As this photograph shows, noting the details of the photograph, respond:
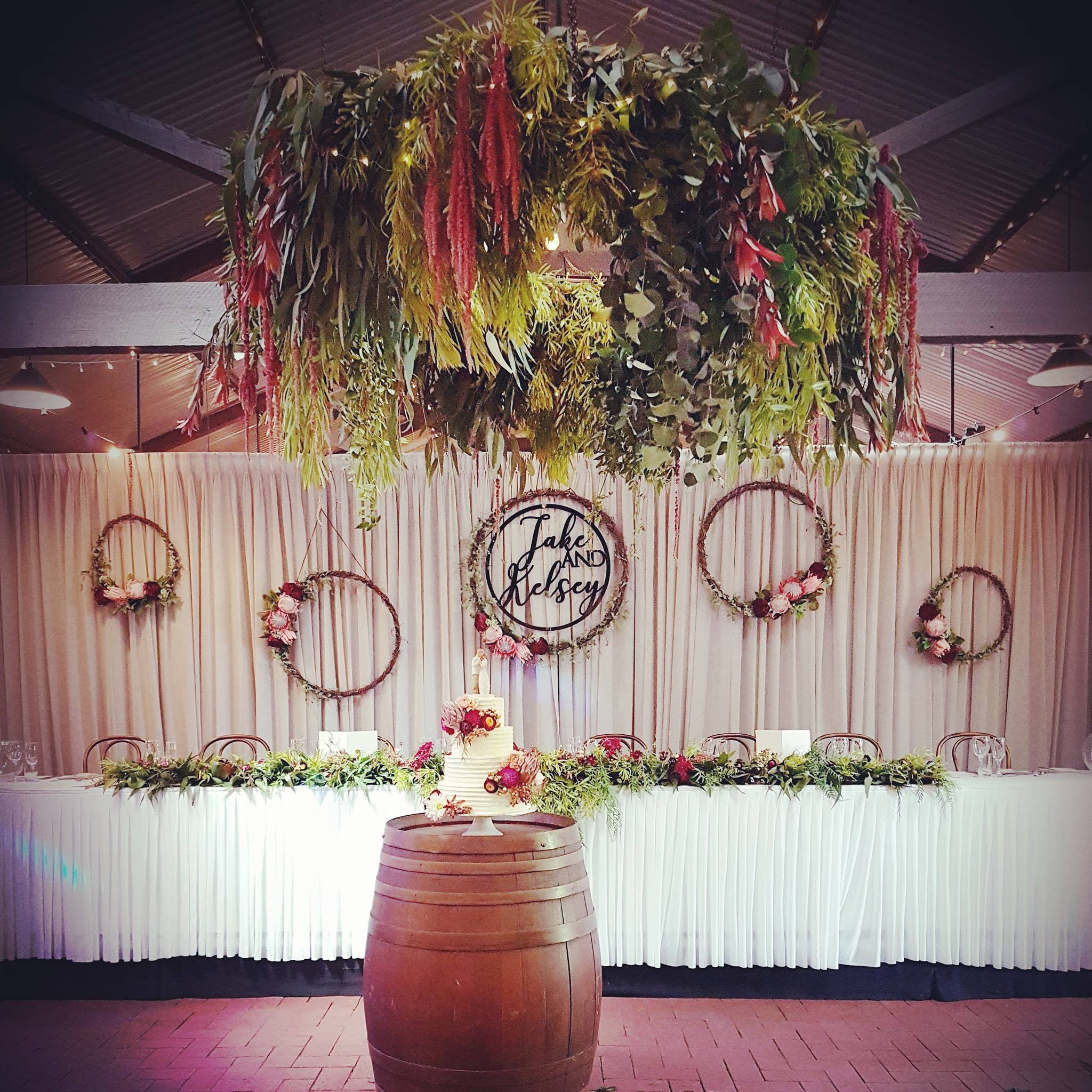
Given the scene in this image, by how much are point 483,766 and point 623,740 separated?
10.1ft

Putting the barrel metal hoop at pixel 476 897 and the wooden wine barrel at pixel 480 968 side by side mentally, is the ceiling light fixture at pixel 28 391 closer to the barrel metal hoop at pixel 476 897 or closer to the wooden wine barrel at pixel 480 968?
the wooden wine barrel at pixel 480 968

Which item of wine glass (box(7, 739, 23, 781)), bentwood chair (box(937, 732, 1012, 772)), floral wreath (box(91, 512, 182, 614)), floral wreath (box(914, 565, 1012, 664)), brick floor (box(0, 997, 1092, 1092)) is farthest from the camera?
floral wreath (box(91, 512, 182, 614))

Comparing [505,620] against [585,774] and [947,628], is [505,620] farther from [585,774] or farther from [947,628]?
[947,628]

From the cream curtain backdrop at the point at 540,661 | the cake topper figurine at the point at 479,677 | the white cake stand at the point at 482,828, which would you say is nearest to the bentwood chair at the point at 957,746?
the cream curtain backdrop at the point at 540,661

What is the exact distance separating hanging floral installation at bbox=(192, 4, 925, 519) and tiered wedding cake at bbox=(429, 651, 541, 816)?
2.04 m

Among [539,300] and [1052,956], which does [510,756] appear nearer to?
[539,300]

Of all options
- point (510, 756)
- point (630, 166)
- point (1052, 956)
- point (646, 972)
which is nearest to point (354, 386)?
point (630, 166)

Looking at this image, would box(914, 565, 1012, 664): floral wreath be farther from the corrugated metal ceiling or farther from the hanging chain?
the hanging chain

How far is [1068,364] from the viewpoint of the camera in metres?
4.88

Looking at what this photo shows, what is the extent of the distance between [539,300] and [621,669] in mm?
4773

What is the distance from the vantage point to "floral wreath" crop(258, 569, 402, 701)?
22.3ft

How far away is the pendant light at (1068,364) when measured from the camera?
4.86 meters

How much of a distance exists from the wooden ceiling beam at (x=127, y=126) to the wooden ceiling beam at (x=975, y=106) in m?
2.70

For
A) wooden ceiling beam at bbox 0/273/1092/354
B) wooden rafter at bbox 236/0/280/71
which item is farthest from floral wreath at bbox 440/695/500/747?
wooden rafter at bbox 236/0/280/71
